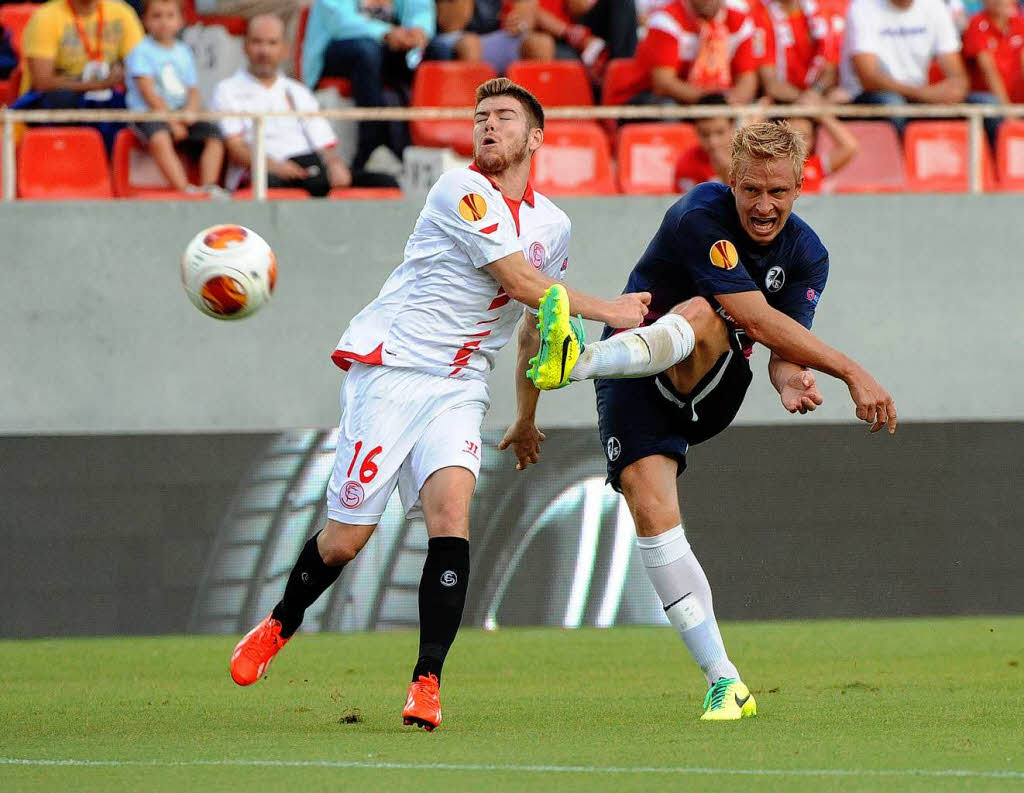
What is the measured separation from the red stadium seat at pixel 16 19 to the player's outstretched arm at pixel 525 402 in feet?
25.8

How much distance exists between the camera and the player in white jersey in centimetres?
543

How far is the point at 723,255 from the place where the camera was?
547 cm

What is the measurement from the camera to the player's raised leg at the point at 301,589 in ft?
18.4

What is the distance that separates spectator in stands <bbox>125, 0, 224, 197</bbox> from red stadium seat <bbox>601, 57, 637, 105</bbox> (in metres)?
2.72

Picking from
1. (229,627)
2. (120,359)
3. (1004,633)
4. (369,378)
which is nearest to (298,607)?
(369,378)

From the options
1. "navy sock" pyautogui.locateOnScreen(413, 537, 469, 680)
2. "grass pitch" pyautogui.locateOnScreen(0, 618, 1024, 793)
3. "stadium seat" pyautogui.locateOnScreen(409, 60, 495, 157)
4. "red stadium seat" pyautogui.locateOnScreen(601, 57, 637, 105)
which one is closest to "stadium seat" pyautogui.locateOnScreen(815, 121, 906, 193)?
"red stadium seat" pyautogui.locateOnScreen(601, 57, 637, 105)

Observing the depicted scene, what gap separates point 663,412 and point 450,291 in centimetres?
84

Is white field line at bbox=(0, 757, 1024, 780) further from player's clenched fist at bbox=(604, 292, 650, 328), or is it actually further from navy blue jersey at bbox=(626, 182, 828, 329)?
navy blue jersey at bbox=(626, 182, 828, 329)

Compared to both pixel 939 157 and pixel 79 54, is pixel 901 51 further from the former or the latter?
pixel 79 54

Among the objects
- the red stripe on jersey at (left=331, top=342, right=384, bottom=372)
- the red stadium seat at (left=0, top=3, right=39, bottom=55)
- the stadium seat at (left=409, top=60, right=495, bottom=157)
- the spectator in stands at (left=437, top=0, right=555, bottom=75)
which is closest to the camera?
the red stripe on jersey at (left=331, top=342, right=384, bottom=372)

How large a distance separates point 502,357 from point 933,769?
22.7 feet

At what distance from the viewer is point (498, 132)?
554 cm

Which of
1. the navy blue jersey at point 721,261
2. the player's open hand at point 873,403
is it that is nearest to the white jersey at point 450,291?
the navy blue jersey at point 721,261

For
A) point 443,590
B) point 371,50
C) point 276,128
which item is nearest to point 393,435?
point 443,590
